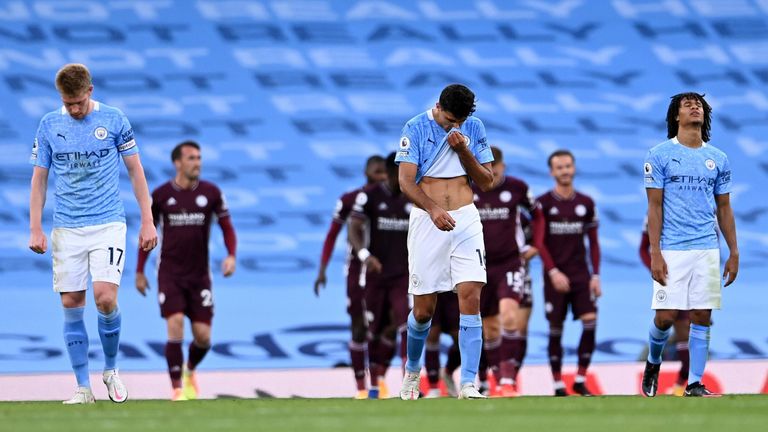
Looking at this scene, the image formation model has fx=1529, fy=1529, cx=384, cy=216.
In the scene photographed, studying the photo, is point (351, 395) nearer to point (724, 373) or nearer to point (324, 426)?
point (724, 373)

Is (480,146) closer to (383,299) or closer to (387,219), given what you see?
(387,219)

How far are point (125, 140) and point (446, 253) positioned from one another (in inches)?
94.7

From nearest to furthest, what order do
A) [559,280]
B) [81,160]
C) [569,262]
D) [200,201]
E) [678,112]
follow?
[81,160]
[678,112]
[200,201]
[559,280]
[569,262]

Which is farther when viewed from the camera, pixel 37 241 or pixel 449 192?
pixel 449 192

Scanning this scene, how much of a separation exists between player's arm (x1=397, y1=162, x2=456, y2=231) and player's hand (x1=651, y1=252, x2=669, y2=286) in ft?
5.63

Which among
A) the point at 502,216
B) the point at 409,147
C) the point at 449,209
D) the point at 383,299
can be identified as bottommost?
the point at 383,299

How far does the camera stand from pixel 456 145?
10.5 meters

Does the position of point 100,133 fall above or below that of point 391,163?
below

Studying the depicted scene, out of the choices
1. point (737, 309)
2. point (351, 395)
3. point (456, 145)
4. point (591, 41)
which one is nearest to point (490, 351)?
point (351, 395)

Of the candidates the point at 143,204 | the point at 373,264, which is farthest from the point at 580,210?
the point at 143,204

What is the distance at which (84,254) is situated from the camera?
35.2 feet

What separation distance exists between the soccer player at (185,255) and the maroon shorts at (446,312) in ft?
6.56

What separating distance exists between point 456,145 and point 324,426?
304 centimetres

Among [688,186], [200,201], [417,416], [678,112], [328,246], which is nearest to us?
[417,416]
